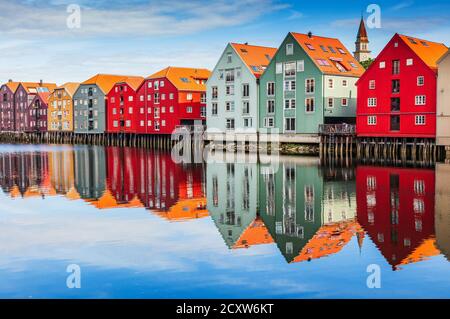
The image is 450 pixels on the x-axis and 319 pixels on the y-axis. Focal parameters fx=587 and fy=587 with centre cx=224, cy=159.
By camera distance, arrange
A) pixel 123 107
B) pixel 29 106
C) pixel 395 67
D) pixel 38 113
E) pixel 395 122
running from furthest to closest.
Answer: pixel 29 106
pixel 38 113
pixel 123 107
pixel 395 67
pixel 395 122

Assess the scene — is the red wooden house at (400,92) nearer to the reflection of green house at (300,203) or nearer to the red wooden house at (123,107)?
the reflection of green house at (300,203)

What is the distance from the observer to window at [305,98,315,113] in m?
65.5

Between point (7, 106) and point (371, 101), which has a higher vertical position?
point (7, 106)

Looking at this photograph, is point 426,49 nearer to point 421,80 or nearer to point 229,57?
point 421,80

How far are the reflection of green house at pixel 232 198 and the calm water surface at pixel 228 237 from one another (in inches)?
2.9

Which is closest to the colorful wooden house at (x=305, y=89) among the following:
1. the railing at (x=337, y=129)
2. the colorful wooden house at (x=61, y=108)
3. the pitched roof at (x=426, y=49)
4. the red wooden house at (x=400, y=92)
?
the railing at (x=337, y=129)

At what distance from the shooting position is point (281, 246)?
18.9m

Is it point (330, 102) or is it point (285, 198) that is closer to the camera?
point (285, 198)

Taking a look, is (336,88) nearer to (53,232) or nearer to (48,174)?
(48,174)

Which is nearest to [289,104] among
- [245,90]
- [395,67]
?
[245,90]

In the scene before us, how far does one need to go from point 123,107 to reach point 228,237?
8360cm

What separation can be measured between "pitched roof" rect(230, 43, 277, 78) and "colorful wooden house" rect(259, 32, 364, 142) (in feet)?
10.3

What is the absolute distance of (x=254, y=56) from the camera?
75.8 m
